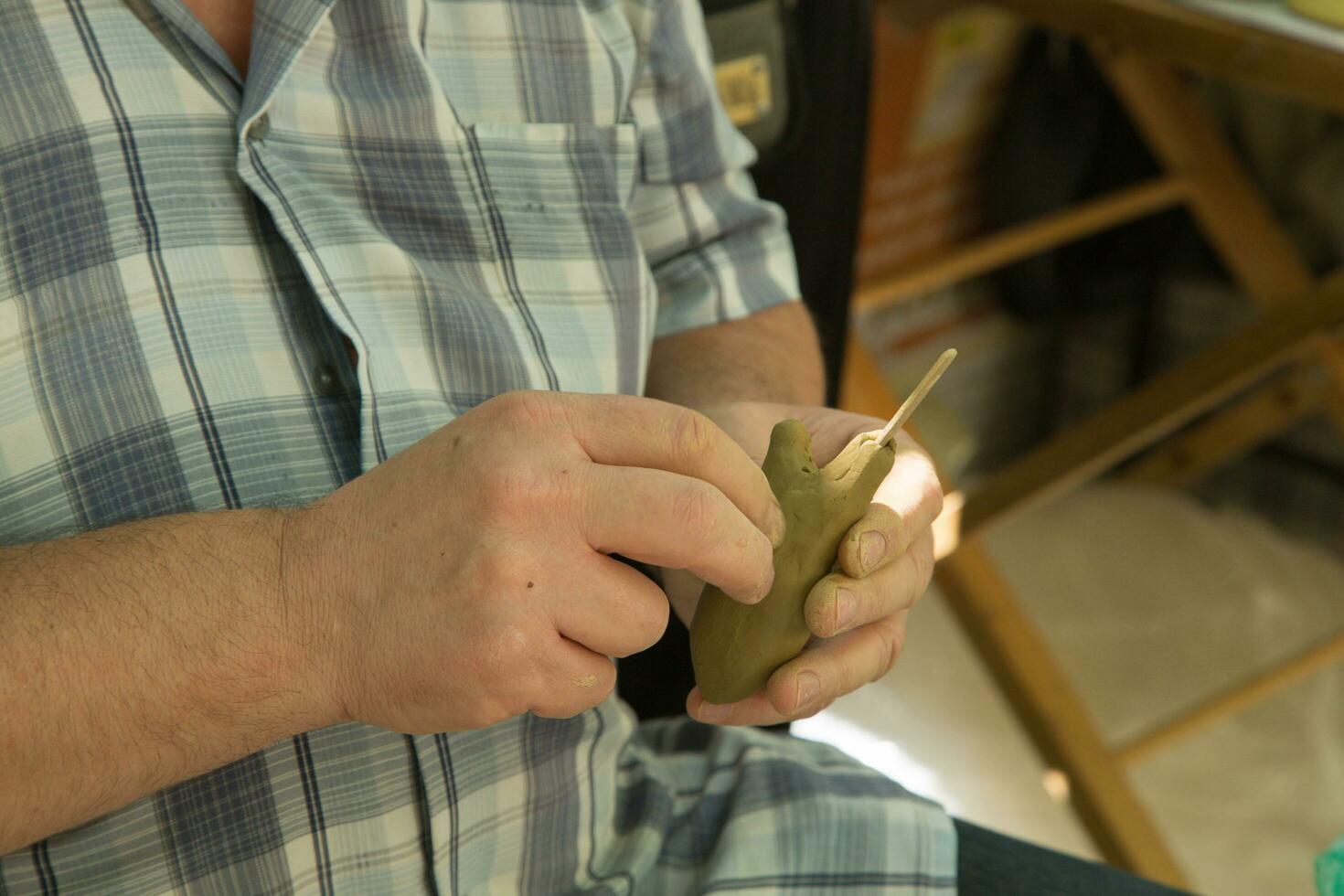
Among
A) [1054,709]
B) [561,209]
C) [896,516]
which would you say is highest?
[561,209]

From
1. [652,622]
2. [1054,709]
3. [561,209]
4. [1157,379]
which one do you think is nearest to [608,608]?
[652,622]

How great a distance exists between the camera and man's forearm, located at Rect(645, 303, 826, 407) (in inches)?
35.3

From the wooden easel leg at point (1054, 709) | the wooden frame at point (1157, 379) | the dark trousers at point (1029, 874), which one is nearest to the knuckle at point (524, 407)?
the dark trousers at point (1029, 874)

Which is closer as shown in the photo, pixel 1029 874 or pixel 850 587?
pixel 850 587

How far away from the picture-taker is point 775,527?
624 mm

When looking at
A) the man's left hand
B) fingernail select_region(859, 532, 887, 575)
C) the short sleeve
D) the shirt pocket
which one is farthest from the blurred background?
fingernail select_region(859, 532, 887, 575)

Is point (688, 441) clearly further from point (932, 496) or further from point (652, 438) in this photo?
point (932, 496)

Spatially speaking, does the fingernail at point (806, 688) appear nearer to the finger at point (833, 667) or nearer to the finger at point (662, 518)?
the finger at point (833, 667)

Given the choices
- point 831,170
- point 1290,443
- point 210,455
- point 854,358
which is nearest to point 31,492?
point 210,455

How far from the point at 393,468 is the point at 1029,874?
0.52 metres

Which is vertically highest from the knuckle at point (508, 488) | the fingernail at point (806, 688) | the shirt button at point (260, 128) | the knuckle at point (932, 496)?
the shirt button at point (260, 128)

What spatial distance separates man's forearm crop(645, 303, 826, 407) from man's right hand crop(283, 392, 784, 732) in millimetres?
302

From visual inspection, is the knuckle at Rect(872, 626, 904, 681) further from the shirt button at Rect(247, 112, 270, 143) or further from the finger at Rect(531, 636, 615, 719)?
the shirt button at Rect(247, 112, 270, 143)

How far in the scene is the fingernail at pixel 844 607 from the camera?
65 centimetres
